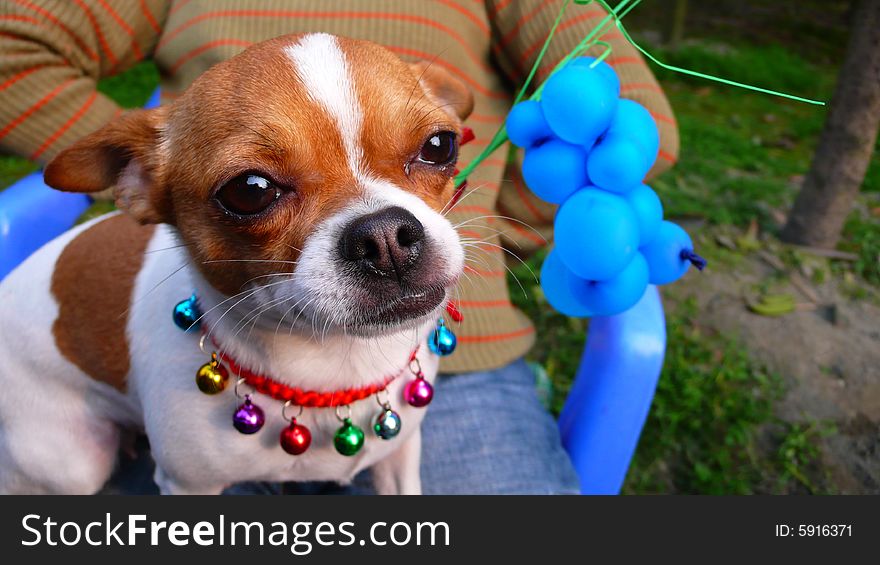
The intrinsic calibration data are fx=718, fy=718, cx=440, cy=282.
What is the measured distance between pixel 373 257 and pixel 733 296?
8.17 feet

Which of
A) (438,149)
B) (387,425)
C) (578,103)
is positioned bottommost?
(387,425)

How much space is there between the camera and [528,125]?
148 centimetres

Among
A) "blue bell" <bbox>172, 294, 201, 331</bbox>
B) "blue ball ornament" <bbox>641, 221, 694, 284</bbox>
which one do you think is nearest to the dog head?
"blue bell" <bbox>172, 294, 201, 331</bbox>

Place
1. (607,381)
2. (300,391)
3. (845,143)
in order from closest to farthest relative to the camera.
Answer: (300,391), (607,381), (845,143)

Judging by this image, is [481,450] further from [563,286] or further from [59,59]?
[59,59]

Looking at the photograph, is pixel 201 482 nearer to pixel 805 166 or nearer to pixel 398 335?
pixel 398 335

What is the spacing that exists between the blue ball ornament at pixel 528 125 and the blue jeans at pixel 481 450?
872 mm

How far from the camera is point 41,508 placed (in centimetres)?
165

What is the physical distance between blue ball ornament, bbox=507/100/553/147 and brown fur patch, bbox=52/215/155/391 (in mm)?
895

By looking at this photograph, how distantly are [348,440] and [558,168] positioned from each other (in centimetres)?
70

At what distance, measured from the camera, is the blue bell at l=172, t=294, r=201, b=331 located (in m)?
1.48

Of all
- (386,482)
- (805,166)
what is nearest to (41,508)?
(386,482)

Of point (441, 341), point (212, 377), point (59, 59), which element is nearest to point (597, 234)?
point (441, 341)

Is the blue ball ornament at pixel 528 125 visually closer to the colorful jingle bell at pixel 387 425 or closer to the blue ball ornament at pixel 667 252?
the blue ball ornament at pixel 667 252
